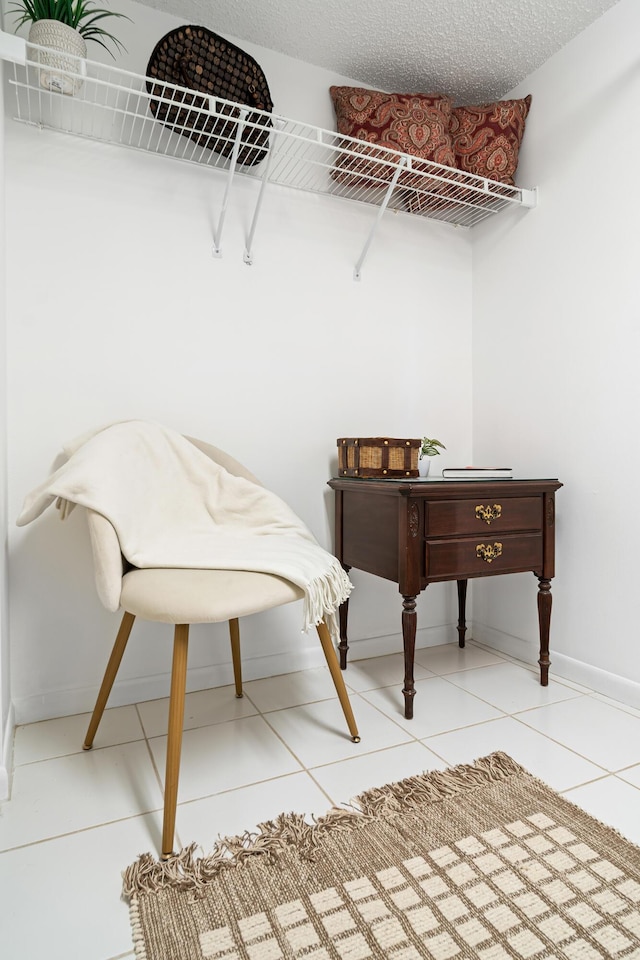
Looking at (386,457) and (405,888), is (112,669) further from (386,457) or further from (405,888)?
(386,457)

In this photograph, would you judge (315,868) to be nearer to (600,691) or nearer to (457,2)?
(600,691)

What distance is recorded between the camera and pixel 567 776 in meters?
1.36

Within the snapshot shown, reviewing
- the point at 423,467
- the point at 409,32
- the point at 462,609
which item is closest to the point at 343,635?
the point at 462,609

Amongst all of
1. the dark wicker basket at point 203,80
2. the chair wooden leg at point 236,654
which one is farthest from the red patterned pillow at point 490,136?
the chair wooden leg at point 236,654

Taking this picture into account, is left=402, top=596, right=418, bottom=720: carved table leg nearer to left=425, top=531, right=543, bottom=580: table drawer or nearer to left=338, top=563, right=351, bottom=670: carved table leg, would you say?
left=425, top=531, right=543, bottom=580: table drawer

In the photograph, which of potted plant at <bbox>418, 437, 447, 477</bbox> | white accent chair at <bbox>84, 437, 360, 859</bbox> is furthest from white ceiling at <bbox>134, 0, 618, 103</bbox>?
white accent chair at <bbox>84, 437, 360, 859</bbox>

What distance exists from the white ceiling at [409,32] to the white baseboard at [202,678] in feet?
7.04

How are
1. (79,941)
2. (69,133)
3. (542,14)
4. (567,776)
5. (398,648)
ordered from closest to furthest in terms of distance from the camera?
1. (79,941)
2. (567,776)
3. (69,133)
4. (542,14)
5. (398,648)

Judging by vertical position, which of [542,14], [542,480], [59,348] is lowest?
Result: [542,480]

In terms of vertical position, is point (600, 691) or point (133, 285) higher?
point (133, 285)

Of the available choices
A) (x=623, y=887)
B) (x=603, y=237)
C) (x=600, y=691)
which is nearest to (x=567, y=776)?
(x=623, y=887)

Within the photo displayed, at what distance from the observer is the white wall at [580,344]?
177cm

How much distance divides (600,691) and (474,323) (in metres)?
1.50

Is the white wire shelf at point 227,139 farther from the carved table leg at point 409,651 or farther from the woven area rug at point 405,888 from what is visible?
the woven area rug at point 405,888
